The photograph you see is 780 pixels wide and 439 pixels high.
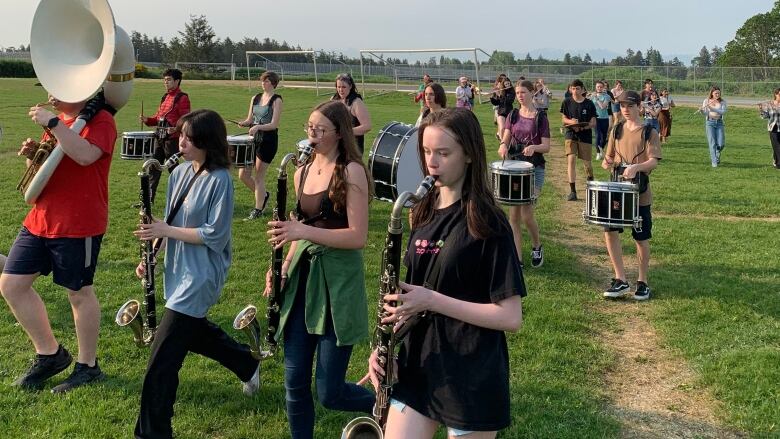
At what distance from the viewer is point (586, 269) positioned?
821 cm

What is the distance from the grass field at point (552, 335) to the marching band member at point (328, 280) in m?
0.75

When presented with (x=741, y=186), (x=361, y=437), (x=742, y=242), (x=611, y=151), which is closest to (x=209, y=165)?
(x=361, y=437)

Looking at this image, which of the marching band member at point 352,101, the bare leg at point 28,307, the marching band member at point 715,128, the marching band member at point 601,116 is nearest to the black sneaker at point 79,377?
the bare leg at point 28,307

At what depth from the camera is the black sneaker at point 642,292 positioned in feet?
23.2

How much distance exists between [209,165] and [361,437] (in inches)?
70.1

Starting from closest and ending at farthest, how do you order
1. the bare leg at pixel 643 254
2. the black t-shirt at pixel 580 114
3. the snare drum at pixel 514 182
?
the bare leg at pixel 643 254 < the snare drum at pixel 514 182 < the black t-shirt at pixel 580 114

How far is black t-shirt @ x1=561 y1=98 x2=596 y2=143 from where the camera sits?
41.8ft

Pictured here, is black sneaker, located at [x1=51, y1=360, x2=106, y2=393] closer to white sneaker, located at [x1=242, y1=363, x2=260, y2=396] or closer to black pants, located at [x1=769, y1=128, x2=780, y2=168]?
white sneaker, located at [x1=242, y1=363, x2=260, y2=396]

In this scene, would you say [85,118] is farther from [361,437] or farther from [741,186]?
[741,186]

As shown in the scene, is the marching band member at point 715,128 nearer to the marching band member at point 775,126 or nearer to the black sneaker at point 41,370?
the marching band member at point 775,126

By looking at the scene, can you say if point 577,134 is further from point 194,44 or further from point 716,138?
point 194,44

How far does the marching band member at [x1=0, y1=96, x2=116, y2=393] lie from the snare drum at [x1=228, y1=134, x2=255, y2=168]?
4.50 metres

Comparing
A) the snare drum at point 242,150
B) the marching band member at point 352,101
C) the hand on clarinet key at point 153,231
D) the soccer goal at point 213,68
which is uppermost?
the soccer goal at point 213,68

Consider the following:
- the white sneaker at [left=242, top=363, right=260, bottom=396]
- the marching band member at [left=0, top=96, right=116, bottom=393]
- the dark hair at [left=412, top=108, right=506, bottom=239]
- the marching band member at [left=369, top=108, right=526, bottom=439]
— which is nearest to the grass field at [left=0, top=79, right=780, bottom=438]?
the white sneaker at [left=242, top=363, right=260, bottom=396]
